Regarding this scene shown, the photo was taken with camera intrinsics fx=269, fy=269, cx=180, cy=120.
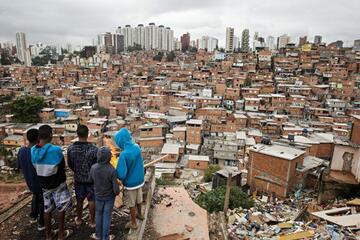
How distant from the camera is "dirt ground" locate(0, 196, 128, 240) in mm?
3576

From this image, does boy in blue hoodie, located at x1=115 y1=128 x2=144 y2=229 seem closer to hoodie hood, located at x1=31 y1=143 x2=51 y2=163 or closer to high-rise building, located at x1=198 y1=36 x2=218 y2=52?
hoodie hood, located at x1=31 y1=143 x2=51 y2=163

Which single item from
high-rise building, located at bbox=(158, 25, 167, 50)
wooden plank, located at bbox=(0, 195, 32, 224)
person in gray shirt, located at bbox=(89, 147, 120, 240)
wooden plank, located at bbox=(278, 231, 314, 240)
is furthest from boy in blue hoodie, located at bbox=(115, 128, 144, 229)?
high-rise building, located at bbox=(158, 25, 167, 50)

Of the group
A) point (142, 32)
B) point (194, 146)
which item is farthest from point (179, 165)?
point (142, 32)

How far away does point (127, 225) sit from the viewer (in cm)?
372

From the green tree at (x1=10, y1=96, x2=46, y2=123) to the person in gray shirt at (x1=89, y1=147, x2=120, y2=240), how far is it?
28224 mm

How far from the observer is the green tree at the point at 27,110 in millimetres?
27453

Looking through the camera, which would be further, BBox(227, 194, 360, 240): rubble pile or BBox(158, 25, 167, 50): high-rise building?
BBox(158, 25, 167, 50): high-rise building

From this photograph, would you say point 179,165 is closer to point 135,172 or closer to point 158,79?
point 135,172

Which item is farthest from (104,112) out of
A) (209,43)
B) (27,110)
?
(209,43)

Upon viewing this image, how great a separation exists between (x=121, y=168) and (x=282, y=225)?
18.0 feet

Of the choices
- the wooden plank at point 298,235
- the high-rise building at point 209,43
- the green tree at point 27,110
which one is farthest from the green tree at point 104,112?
the high-rise building at point 209,43

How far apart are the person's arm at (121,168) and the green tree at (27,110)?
28317mm

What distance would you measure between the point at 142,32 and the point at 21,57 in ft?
114

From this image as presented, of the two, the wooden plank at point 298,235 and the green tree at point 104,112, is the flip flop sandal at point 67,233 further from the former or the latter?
the green tree at point 104,112
